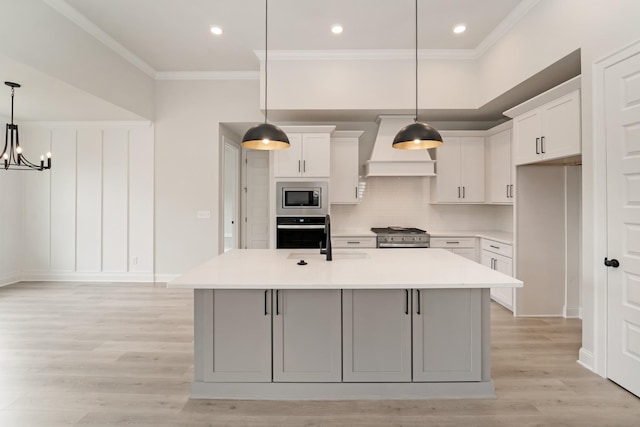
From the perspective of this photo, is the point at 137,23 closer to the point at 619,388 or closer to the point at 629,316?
the point at 629,316

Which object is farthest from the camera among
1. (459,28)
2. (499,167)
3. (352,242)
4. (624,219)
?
(352,242)

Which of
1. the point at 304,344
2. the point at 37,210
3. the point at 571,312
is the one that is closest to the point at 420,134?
the point at 304,344

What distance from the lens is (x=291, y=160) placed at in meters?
4.58

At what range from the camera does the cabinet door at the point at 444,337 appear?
2.14 meters

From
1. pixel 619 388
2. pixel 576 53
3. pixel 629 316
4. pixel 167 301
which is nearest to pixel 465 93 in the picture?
pixel 576 53

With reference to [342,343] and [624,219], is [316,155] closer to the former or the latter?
[342,343]

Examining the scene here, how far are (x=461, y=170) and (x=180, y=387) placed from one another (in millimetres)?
4390

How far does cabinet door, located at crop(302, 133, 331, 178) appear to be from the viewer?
15.0 ft

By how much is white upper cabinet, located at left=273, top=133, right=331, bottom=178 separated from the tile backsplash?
0.90m

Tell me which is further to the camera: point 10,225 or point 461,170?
point 10,225

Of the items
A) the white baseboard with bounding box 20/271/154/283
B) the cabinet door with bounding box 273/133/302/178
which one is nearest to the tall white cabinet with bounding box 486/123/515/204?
the cabinet door with bounding box 273/133/302/178

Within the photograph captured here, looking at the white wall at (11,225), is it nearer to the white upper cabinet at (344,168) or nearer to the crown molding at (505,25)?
the white upper cabinet at (344,168)

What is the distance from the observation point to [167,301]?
14.1 feet

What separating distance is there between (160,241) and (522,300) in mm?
5195
